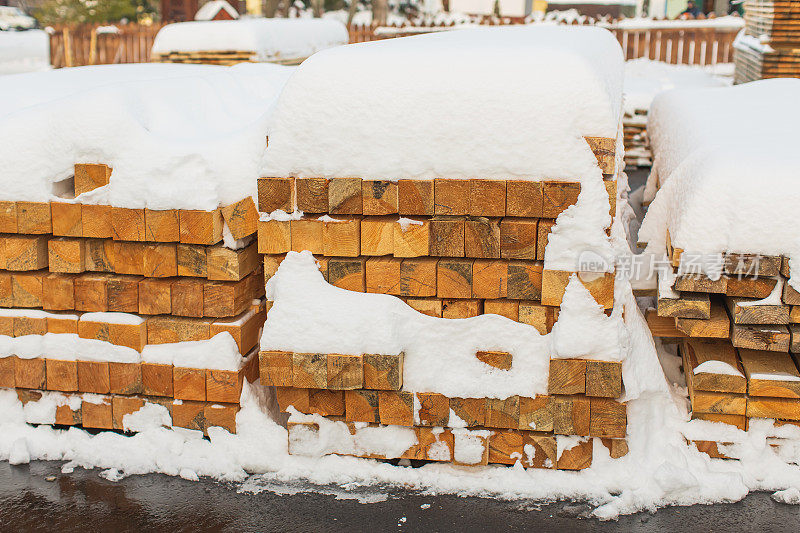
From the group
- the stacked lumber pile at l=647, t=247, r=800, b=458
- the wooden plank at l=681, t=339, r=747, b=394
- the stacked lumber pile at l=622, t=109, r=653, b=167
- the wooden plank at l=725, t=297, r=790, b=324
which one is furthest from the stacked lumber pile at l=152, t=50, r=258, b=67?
the wooden plank at l=725, t=297, r=790, b=324

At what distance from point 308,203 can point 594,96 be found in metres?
1.35

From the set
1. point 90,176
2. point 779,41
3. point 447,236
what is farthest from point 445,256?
point 779,41

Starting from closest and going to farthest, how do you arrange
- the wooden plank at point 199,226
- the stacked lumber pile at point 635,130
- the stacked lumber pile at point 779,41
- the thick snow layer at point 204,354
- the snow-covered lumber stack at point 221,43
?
the wooden plank at point 199,226
the thick snow layer at point 204,354
the stacked lumber pile at point 779,41
the stacked lumber pile at point 635,130
the snow-covered lumber stack at point 221,43

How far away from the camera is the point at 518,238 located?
11.7 feet

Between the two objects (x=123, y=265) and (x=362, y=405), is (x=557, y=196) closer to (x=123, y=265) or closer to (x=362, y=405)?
(x=362, y=405)

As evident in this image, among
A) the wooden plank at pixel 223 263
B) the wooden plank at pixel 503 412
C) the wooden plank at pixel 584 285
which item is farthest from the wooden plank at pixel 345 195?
the wooden plank at pixel 503 412

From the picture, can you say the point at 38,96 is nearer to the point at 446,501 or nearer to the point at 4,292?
the point at 4,292

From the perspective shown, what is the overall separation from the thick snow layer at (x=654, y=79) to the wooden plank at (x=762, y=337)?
25.2ft

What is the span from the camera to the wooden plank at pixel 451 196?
354cm

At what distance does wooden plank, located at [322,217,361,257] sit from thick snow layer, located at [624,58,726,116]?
8032mm

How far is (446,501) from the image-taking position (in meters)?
3.52

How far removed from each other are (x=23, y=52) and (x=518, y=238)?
26.6m

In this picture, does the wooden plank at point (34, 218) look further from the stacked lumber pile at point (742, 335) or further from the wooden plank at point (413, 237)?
the stacked lumber pile at point (742, 335)

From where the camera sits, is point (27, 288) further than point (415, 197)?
Yes
